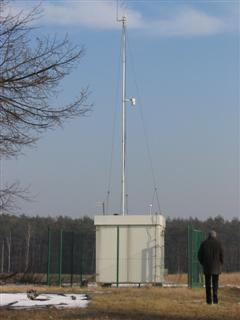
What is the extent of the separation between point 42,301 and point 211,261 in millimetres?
3965

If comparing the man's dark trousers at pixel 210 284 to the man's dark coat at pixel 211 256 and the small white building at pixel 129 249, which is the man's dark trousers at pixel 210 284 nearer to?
the man's dark coat at pixel 211 256

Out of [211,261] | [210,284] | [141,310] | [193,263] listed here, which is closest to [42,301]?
[141,310]

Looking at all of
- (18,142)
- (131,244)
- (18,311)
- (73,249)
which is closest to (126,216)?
(131,244)

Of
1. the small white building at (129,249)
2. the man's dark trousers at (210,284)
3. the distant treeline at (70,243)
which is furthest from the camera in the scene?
the distant treeline at (70,243)

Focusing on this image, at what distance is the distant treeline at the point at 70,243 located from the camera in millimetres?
27625

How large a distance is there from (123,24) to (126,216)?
784 cm

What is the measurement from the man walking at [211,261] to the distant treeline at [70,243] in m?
3.77

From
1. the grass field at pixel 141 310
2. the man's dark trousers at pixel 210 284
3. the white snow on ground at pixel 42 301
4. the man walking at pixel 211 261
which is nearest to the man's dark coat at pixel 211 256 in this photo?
the man walking at pixel 211 261

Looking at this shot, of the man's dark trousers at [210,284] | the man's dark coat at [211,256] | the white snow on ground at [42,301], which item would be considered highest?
the man's dark coat at [211,256]

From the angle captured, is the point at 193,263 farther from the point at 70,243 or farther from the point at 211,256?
the point at 211,256

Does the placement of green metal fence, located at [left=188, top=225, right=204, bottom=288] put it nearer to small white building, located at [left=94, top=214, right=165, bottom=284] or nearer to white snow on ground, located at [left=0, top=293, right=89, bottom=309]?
small white building, located at [left=94, top=214, right=165, bottom=284]

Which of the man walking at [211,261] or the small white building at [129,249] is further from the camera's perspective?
the small white building at [129,249]

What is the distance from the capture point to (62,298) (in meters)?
17.2

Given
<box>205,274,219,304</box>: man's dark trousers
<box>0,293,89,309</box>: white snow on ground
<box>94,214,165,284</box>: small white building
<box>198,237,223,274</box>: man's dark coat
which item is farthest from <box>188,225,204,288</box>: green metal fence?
<box>198,237,223,274</box>: man's dark coat
